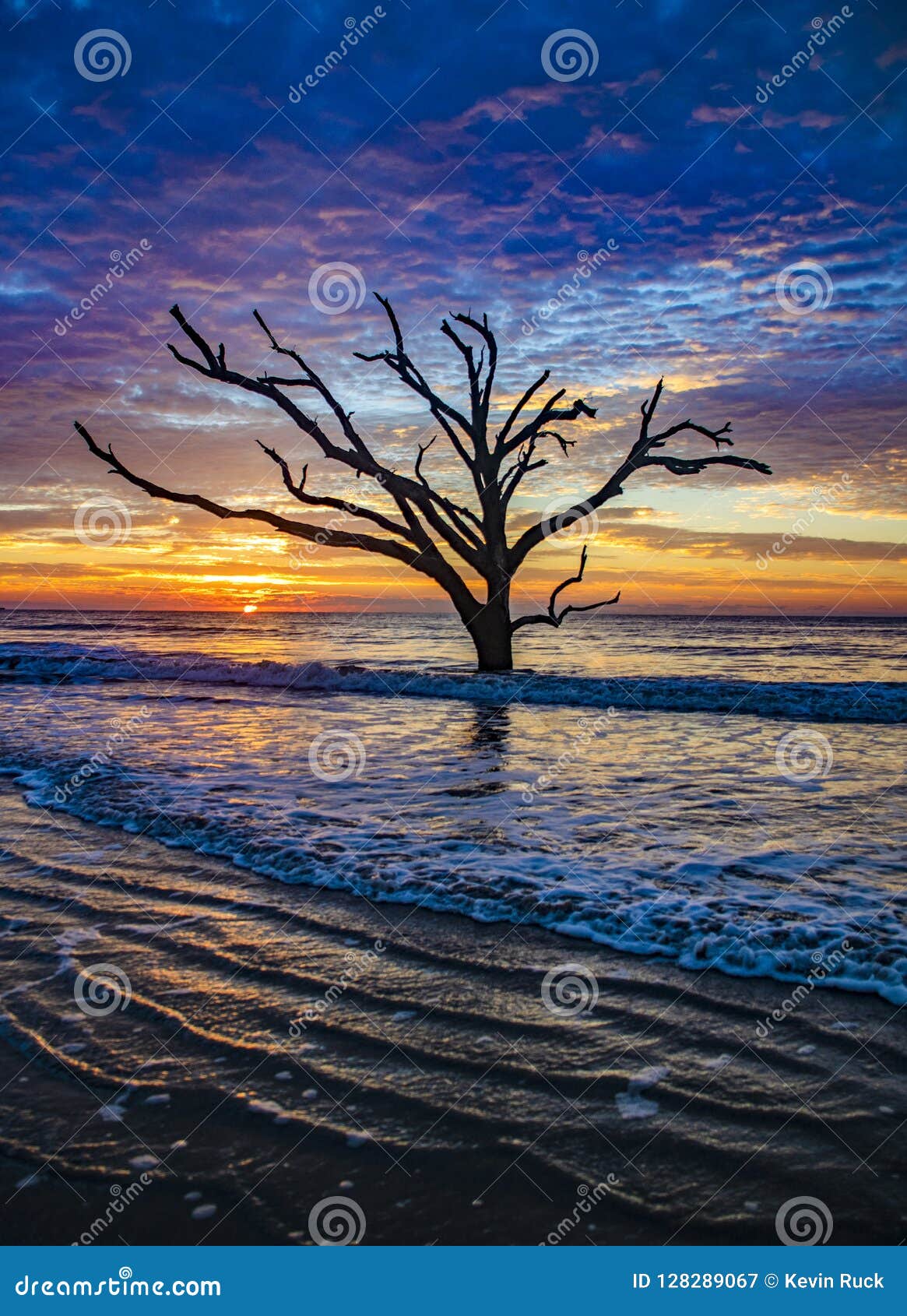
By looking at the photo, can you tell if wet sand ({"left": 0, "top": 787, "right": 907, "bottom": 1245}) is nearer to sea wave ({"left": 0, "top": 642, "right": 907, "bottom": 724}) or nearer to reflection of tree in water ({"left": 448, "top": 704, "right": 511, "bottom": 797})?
reflection of tree in water ({"left": 448, "top": 704, "right": 511, "bottom": 797})

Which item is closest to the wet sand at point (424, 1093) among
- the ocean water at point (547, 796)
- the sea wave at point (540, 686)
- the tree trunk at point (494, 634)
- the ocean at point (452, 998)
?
the ocean at point (452, 998)

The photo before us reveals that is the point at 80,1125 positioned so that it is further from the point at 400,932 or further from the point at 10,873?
the point at 10,873

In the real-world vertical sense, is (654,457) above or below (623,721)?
above

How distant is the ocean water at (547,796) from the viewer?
416 centimetres

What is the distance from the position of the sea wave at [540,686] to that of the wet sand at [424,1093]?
1060 cm

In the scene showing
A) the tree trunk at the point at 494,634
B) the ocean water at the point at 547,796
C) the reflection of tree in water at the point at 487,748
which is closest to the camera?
the ocean water at the point at 547,796

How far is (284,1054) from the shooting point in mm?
2928

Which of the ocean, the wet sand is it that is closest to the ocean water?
the ocean

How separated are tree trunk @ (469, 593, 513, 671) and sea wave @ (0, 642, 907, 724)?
395mm

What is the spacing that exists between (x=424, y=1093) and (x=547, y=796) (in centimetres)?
437

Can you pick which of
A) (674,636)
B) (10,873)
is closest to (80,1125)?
(10,873)

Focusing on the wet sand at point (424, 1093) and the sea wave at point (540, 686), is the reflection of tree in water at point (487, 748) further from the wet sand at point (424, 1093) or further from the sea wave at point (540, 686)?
the wet sand at point (424, 1093)

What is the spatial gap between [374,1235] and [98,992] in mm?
1968
